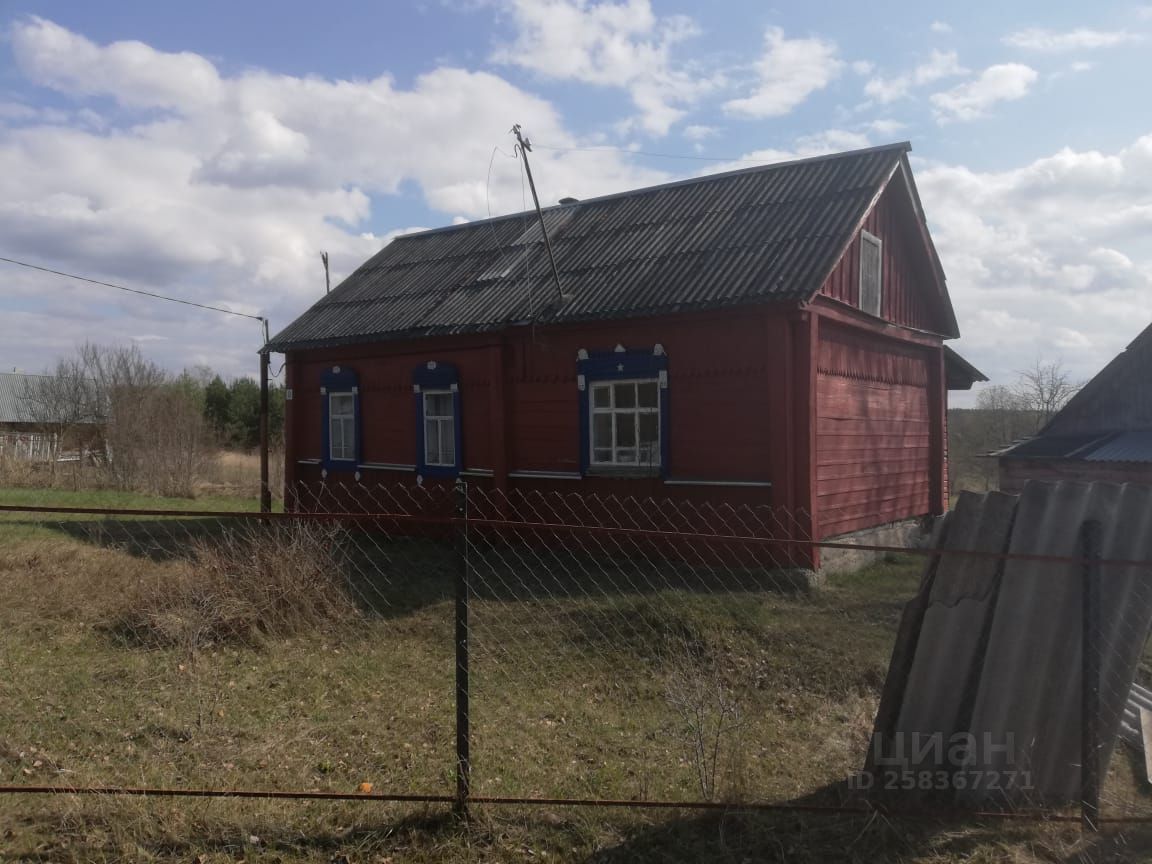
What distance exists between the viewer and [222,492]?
884 inches

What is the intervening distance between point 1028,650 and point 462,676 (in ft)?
8.53

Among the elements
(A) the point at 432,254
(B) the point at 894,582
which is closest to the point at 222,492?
(A) the point at 432,254

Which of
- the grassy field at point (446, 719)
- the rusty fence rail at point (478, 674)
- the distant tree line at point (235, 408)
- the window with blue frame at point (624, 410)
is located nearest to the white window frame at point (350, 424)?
the rusty fence rail at point (478, 674)

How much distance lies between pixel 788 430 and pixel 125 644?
22.8 feet

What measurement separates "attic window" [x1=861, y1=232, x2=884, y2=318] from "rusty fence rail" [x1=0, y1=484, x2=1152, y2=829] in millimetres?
3797

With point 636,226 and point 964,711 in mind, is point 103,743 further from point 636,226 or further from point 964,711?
point 636,226

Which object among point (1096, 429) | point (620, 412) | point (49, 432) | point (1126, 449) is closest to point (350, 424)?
point (620, 412)

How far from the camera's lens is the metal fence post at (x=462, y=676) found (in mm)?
3754

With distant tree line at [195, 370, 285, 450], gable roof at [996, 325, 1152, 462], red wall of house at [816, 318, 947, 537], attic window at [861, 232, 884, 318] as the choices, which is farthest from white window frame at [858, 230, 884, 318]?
distant tree line at [195, 370, 285, 450]

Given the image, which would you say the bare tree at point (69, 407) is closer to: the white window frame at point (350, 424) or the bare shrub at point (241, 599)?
the white window frame at point (350, 424)

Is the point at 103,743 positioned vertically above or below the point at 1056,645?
below

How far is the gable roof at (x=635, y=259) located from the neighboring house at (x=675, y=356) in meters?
Answer: 0.04

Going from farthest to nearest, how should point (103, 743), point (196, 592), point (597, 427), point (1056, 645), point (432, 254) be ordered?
point (432, 254), point (597, 427), point (196, 592), point (103, 743), point (1056, 645)

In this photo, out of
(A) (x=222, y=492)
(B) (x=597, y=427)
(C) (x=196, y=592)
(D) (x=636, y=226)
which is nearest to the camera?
(C) (x=196, y=592)
